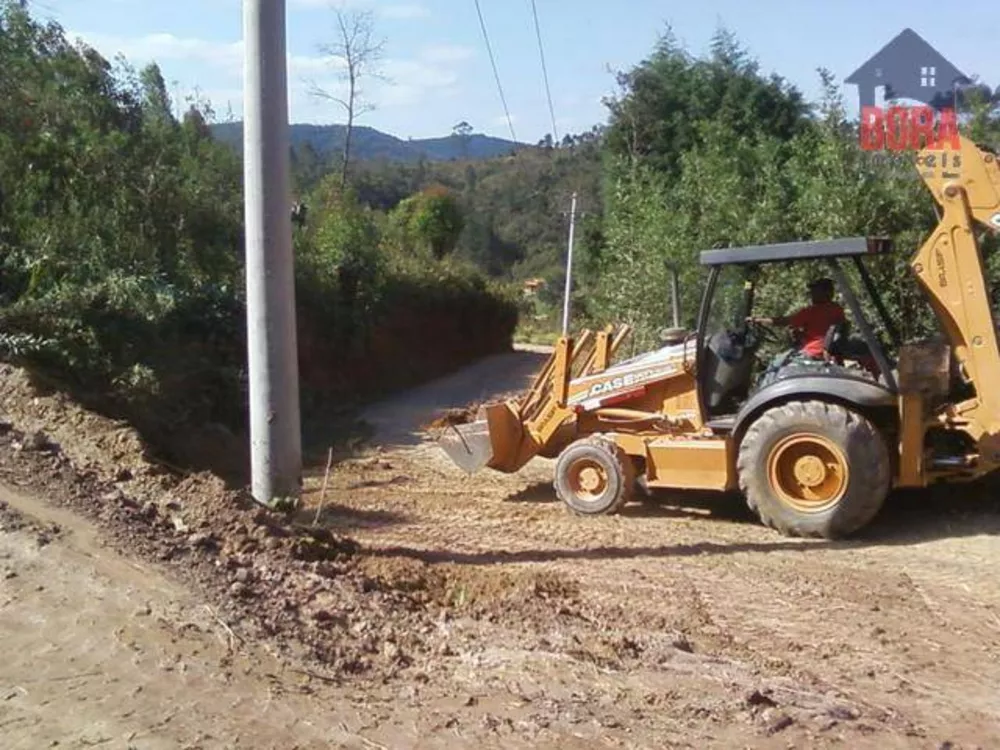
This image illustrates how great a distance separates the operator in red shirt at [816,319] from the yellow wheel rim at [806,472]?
86cm

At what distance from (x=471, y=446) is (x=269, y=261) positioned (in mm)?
3271

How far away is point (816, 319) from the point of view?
1016cm

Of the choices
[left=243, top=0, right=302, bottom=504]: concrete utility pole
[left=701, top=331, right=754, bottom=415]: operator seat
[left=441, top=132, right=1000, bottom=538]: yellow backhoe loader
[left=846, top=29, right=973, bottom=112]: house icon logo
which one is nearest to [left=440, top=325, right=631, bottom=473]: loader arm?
[left=441, top=132, right=1000, bottom=538]: yellow backhoe loader

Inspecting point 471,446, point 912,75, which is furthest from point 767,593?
point 912,75

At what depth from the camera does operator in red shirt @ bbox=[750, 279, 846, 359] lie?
10109 millimetres

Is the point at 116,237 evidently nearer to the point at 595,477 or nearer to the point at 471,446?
the point at 471,446

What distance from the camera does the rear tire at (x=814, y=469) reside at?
932cm

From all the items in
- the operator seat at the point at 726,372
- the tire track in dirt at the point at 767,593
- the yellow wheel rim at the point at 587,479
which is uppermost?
the operator seat at the point at 726,372

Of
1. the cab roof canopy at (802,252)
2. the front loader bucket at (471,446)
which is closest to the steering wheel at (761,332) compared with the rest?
the cab roof canopy at (802,252)

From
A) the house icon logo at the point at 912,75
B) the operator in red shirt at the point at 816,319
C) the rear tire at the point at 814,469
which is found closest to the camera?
the rear tire at the point at 814,469

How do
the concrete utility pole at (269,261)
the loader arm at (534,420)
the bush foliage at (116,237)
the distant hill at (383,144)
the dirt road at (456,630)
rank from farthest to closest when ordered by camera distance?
the distant hill at (383,144) → the bush foliage at (116,237) → the loader arm at (534,420) → the concrete utility pole at (269,261) → the dirt road at (456,630)

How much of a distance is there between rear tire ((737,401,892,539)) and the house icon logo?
1009 centimetres

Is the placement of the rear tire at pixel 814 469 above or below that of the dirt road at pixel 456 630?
above

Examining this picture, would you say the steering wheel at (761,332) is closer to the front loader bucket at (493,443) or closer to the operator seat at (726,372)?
the operator seat at (726,372)
